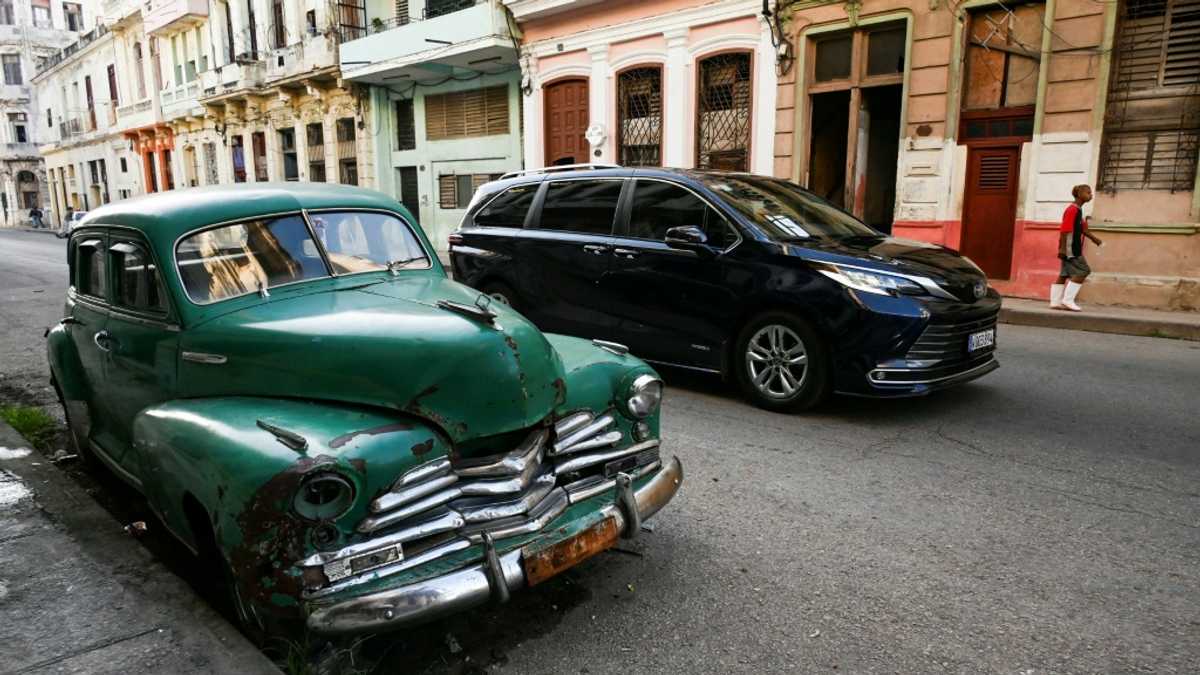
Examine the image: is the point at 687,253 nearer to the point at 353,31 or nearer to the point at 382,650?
the point at 382,650

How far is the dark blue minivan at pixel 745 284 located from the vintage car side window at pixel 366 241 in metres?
2.41

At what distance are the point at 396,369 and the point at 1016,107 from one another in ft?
39.3

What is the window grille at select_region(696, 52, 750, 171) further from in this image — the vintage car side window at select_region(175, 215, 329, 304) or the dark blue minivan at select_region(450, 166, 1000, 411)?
the vintage car side window at select_region(175, 215, 329, 304)

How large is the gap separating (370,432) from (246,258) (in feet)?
4.70

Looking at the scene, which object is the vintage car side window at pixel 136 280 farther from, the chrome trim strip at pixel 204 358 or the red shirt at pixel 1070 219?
the red shirt at pixel 1070 219

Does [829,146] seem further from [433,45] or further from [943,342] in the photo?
[943,342]

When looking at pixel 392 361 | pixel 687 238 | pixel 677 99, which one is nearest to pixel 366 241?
pixel 392 361

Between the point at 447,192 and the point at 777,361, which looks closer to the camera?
the point at 777,361

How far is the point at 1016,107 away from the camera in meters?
11.8

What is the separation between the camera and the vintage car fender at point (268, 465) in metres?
2.40

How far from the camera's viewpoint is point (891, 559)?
11.5ft

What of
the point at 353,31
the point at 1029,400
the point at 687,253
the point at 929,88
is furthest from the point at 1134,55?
the point at 353,31

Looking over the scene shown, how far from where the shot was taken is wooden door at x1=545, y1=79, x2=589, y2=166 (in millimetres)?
17953

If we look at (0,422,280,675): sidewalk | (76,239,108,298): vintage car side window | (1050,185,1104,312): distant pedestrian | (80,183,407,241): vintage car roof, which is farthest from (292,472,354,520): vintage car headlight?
(1050,185,1104,312): distant pedestrian
